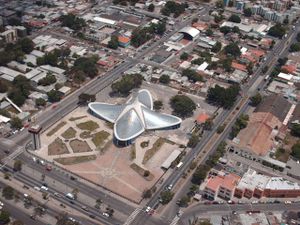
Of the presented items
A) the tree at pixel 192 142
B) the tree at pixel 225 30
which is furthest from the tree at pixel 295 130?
the tree at pixel 225 30

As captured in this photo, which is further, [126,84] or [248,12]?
[248,12]

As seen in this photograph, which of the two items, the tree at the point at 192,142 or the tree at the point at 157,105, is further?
the tree at the point at 157,105

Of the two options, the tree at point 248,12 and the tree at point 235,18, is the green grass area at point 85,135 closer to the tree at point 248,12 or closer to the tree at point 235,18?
the tree at point 235,18

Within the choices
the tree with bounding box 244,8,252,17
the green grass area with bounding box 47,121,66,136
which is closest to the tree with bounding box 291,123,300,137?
the green grass area with bounding box 47,121,66,136

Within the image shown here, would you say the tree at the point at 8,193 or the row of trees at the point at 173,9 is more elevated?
the row of trees at the point at 173,9

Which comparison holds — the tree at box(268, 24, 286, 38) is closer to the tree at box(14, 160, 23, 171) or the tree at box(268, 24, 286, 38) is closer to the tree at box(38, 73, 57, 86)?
the tree at box(38, 73, 57, 86)

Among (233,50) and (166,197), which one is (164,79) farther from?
(166,197)

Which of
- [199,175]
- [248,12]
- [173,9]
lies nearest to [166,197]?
[199,175]
